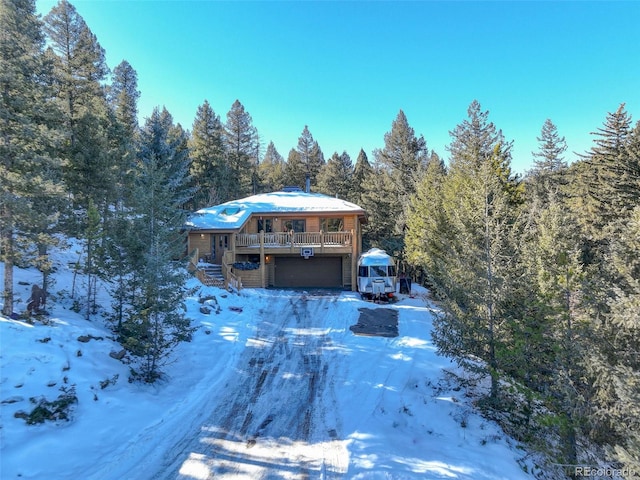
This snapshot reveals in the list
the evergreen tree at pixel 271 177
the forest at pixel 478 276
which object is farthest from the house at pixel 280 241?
the evergreen tree at pixel 271 177

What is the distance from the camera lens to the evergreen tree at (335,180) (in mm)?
39803

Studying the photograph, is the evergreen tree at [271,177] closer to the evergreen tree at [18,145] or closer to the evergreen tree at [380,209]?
the evergreen tree at [380,209]

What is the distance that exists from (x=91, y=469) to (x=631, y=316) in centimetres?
926

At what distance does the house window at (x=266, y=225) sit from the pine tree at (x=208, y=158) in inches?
381

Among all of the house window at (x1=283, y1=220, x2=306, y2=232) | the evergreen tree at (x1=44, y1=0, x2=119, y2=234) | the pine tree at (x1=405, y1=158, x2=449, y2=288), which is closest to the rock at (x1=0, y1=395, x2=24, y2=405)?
the evergreen tree at (x1=44, y1=0, x2=119, y2=234)

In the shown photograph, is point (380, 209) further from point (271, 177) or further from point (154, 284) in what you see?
point (154, 284)

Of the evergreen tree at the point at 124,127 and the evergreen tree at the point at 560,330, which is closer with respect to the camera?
the evergreen tree at the point at 560,330

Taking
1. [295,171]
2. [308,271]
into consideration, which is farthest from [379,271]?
[295,171]

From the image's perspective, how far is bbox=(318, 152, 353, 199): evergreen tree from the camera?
39803 mm

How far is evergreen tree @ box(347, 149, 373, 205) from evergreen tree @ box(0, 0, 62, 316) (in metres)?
31.2

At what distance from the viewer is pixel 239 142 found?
36812 millimetres

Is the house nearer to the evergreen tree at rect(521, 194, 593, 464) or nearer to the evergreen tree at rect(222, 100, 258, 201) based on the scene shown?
the evergreen tree at rect(222, 100, 258, 201)

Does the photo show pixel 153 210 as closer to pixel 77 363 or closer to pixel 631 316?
pixel 77 363

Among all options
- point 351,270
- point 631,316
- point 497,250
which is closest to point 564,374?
point 631,316
